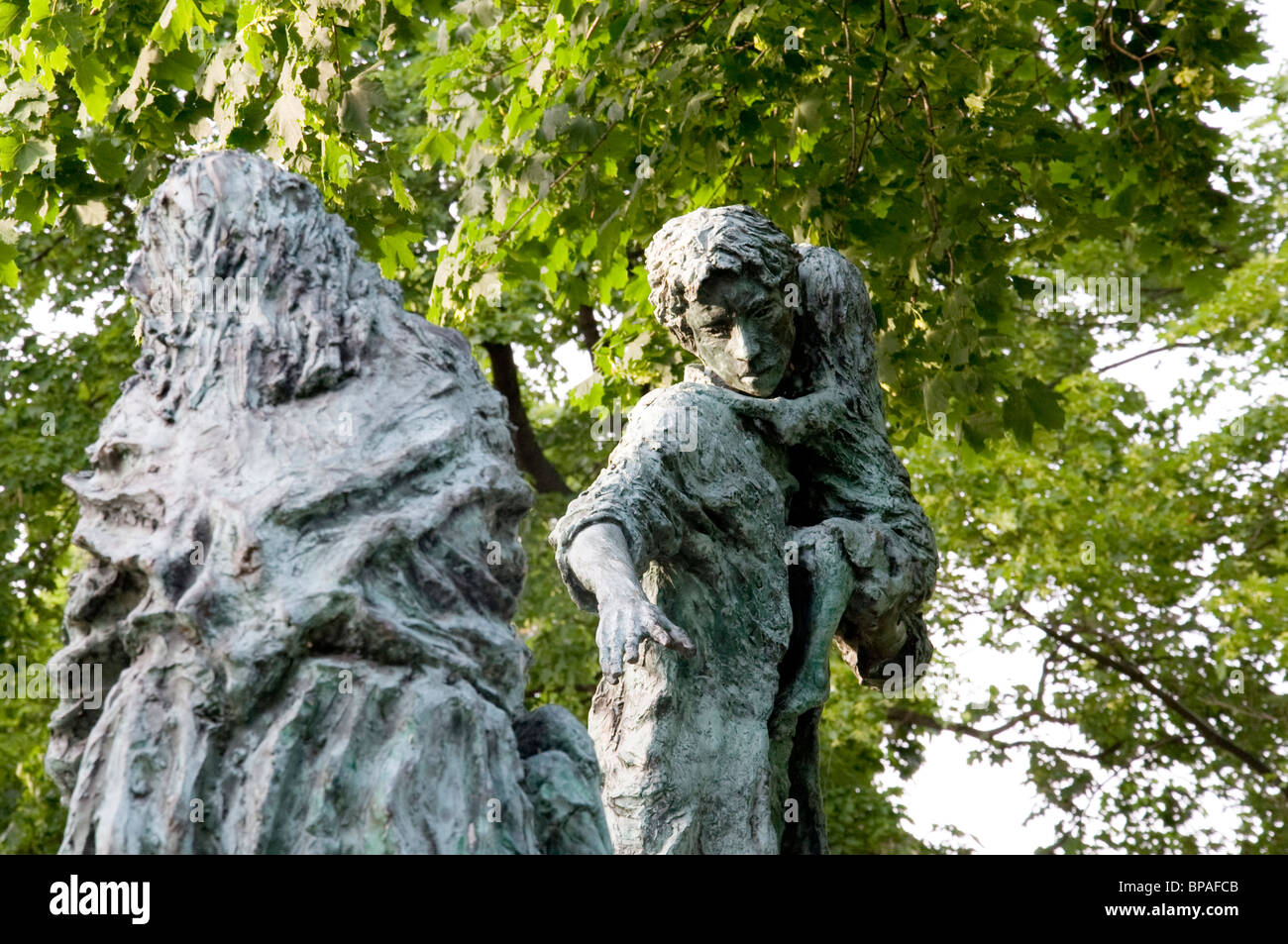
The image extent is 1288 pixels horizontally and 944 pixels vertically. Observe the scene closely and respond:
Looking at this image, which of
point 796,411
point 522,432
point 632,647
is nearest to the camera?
point 632,647

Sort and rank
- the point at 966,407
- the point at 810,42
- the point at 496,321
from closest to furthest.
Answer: the point at 810,42 < the point at 966,407 < the point at 496,321

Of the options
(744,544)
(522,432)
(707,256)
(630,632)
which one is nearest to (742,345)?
(707,256)

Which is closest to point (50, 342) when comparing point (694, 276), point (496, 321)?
point (496, 321)

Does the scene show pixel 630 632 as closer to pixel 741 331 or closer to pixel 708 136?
pixel 741 331

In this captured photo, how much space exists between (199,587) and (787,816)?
2.32 m

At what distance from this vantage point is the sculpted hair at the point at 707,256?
4742mm

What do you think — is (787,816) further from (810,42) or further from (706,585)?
(810,42)

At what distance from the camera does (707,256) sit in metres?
4.73

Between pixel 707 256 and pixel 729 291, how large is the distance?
124 millimetres

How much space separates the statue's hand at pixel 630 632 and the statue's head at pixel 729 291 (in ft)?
4.15

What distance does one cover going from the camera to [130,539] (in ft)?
9.61

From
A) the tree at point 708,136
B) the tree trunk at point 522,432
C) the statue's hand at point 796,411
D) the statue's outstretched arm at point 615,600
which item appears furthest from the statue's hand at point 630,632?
the tree trunk at point 522,432

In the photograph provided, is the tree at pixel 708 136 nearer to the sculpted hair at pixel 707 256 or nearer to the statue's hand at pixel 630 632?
the sculpted hair at pixel 707 256
